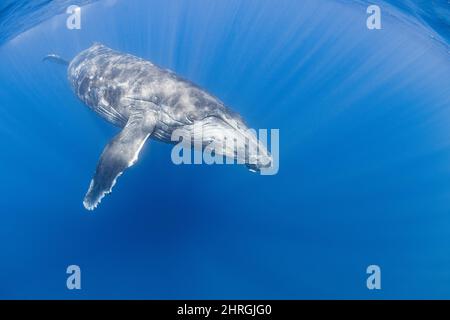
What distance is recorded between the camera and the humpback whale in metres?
7.66

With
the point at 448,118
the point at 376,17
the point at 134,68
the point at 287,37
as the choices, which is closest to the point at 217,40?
the point at 287,37

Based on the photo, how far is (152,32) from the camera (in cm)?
3189

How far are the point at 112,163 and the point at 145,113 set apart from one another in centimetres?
189

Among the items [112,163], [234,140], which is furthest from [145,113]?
[234,140]

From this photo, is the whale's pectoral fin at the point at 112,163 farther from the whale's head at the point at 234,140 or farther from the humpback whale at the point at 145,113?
the whale's head at the point at 234,140

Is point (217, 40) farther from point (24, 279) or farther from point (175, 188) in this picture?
point (24, 279)

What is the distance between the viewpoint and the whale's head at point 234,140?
319 inches

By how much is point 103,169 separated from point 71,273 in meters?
8.52

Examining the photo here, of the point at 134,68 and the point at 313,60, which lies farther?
the point at 313,60

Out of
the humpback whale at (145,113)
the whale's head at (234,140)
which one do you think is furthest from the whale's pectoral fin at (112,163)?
the whale's head at (234,140)

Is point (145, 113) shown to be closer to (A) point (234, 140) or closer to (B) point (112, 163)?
(B) point (112, 163)

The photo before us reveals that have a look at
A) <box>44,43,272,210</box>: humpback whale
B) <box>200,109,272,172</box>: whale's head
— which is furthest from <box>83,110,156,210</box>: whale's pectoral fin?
<box>200,109,272,172</box>: whale's head

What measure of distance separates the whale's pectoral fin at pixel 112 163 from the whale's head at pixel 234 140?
170 centimetres

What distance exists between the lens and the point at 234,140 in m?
8.09
